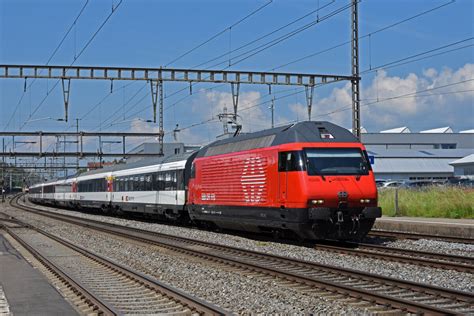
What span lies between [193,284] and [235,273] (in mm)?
1486

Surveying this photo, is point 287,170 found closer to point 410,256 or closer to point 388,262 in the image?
point 410,256

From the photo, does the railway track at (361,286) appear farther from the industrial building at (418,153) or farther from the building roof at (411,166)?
the building roof at (411,166)

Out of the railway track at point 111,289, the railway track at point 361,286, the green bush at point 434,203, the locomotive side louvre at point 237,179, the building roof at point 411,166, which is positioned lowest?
the railway track at point 111,289

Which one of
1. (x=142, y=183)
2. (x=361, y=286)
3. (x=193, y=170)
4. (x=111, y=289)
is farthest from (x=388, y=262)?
(x=142, y=183)

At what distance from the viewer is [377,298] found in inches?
393

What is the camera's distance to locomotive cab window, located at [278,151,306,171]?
702 inches

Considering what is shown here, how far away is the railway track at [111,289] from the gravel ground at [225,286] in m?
0.52

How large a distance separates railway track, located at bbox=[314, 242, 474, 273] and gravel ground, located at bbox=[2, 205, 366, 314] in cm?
374

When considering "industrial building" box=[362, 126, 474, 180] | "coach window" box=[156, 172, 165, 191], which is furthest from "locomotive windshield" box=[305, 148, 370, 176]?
"industrial building" box=[362, 126, 474, 180]

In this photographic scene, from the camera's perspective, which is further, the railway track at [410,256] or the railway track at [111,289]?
the railway track at [410,256]

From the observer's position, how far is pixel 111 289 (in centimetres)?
1229

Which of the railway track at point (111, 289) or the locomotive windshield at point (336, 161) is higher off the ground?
the locomotive windshield at point (336, 161)

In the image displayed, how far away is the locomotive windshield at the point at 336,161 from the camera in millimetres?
17859

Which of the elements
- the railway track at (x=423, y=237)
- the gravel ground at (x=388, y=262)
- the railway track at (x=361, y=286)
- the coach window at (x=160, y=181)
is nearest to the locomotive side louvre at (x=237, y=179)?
the gravel ground at (x=388, y=262)
